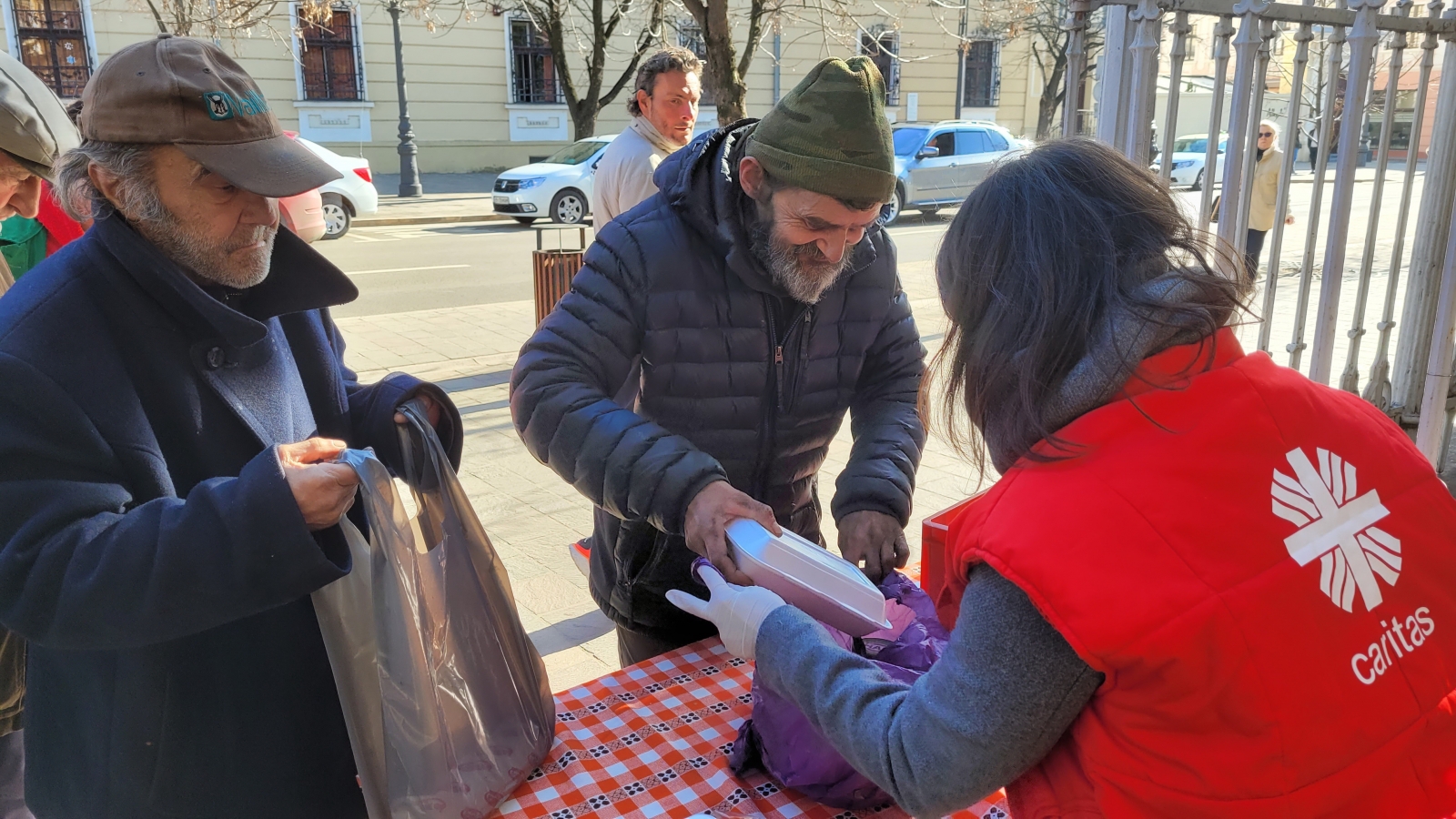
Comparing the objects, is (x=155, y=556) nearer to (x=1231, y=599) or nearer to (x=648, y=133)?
(x=1231, y=599)

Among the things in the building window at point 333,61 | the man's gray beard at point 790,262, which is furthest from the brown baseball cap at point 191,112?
the building window at point 333,61

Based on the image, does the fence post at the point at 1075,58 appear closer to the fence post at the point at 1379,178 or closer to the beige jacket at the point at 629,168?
the fence post at the point at 1379,178

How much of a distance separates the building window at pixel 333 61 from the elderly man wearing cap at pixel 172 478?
65.6 feet

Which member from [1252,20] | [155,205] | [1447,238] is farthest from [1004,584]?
[1447,238]

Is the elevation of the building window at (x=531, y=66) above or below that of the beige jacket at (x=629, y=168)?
above

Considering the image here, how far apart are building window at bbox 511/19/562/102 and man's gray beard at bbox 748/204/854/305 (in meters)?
20.7

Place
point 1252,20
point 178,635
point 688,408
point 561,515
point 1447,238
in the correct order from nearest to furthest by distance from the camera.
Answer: point 178,635
point 688,408
point 1252,20
point 1447,238
point 561,515

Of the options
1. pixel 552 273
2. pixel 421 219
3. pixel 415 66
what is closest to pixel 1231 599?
pixel 552 273

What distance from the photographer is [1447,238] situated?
384 cm

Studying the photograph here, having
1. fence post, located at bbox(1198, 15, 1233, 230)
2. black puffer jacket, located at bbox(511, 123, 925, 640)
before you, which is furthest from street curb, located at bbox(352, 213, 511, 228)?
black puffer jacket, located at bbox(511, 123, 925, 640)

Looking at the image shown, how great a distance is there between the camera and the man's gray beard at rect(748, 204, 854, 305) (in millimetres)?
1848

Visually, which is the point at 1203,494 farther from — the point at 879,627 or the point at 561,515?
the point at 561,515

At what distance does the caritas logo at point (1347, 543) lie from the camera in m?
0.98

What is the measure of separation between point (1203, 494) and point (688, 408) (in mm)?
1087
